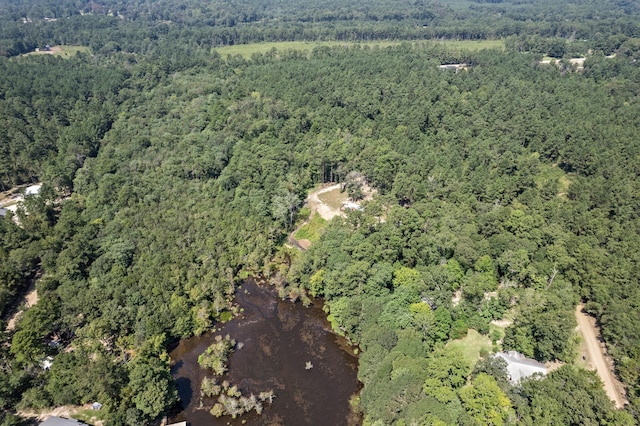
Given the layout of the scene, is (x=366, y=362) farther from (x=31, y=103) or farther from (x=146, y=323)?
(x=31, y=103)

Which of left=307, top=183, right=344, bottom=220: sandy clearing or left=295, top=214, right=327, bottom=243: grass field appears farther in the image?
left=307, top=183, right=344, bottom=220: sandy clearing

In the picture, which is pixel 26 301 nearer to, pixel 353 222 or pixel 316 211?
pixel 316 211

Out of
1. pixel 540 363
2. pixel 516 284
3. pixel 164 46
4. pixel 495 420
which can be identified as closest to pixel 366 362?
pixel 495 420

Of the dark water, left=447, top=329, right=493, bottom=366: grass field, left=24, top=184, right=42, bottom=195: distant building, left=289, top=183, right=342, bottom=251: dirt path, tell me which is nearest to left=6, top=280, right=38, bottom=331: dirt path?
the dark water

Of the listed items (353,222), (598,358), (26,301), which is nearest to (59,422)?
(26,301)

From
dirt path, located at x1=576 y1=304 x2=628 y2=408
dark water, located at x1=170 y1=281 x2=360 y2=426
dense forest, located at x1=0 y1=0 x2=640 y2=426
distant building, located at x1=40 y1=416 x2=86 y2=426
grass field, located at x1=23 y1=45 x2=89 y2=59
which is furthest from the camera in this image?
grass field, located at x1=23 y1=45 x2=89 y2=59

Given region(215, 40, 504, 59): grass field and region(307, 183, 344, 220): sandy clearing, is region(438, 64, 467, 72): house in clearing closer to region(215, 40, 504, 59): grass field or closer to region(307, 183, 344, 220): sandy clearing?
region(215, 40, 504, 59): grass field
